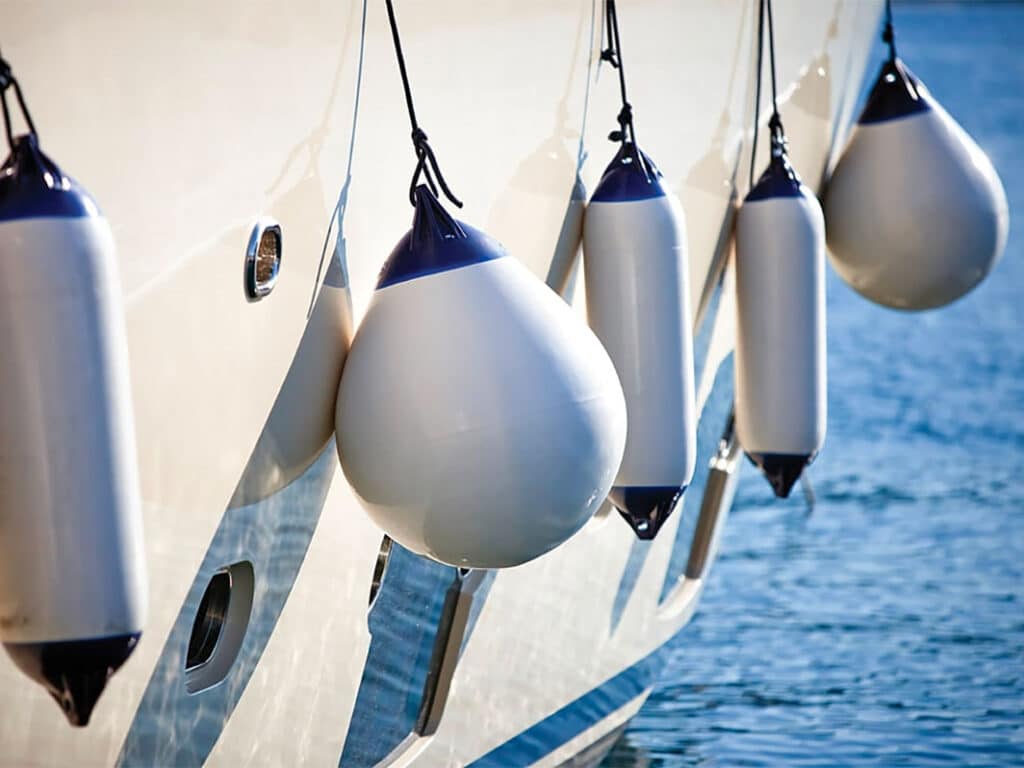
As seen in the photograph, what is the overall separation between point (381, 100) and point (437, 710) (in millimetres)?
772

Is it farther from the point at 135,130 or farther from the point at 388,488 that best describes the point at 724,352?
the point at 135,130

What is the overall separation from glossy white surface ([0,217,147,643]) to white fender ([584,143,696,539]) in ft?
2.60

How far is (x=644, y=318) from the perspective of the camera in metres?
1.71

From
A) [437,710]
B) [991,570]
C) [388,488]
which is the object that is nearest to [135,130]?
[388,488]

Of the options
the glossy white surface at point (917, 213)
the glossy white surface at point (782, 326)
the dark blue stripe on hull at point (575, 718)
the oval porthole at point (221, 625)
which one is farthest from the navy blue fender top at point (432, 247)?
the glossy white surface at point (917, 213)

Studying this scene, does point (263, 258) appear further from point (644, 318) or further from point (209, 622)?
point (644, 318)

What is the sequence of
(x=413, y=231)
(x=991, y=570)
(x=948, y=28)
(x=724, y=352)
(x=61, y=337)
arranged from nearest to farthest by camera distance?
(x=61, y=337), (x=413, y=231), (x=724, y=352), (x=991, y=570), (x=948, y=28)

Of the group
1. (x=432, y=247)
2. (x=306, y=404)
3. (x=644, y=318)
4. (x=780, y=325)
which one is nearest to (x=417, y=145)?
(x=432, y=247)

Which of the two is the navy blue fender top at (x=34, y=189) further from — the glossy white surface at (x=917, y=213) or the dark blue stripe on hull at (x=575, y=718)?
the glossy white surface at (x=917, y=213)

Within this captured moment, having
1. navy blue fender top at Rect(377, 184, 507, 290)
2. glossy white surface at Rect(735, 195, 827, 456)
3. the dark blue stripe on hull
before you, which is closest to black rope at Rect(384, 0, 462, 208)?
navy blue fender top at Rect(377, 184, 507, 290)

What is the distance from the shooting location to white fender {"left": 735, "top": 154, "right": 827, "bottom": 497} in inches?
82.4

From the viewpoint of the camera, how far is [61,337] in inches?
38.1

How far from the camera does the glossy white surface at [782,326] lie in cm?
209

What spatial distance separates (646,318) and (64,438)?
0.84 metres
